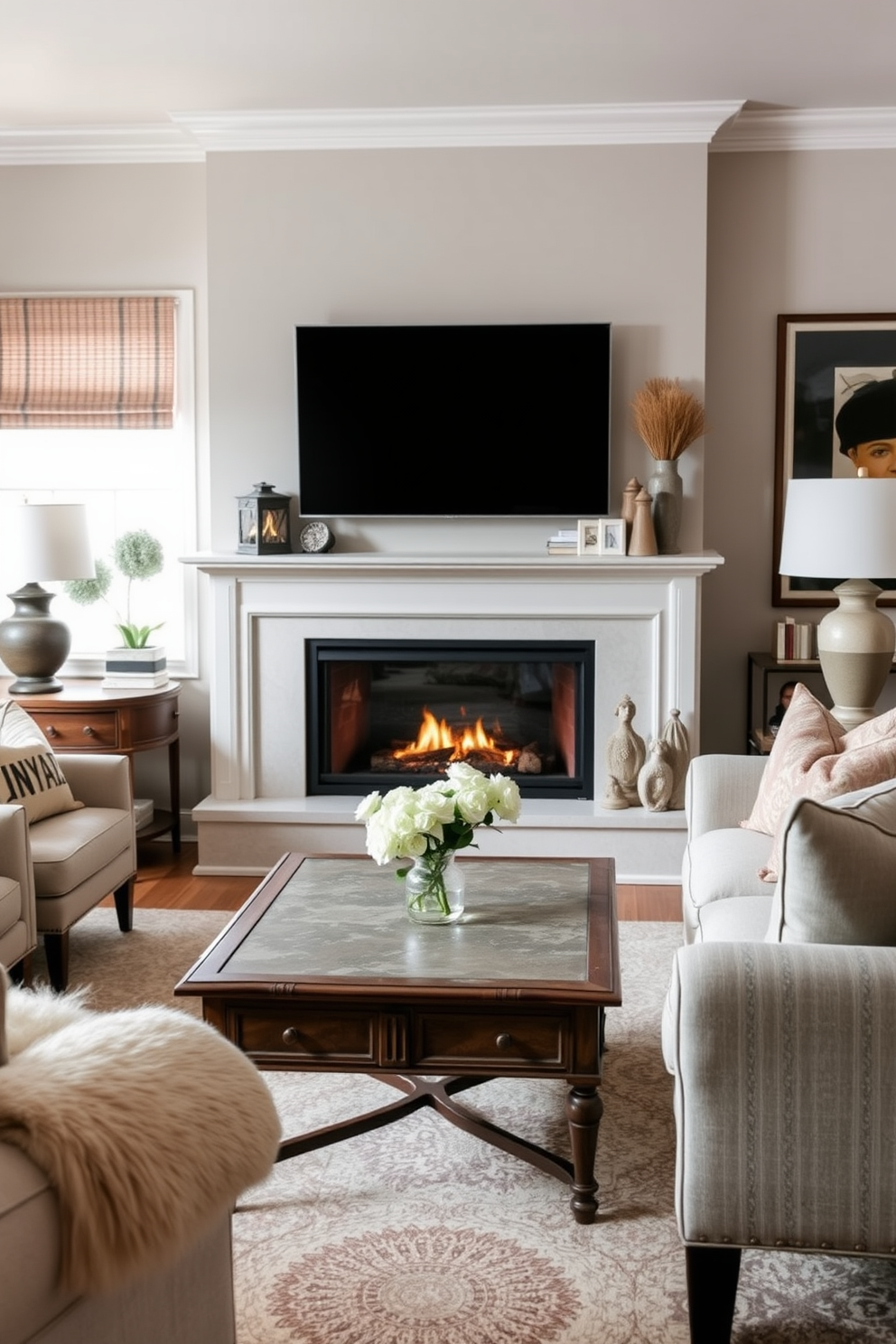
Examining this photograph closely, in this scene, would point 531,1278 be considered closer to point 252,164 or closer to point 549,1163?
point 549,1163

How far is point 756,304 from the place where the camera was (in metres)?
5.02

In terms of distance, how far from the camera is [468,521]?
495 cm

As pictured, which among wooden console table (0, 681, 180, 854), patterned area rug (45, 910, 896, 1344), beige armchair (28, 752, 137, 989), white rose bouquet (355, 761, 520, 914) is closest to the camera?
patterned area rug (45, 910, 896, 1344)

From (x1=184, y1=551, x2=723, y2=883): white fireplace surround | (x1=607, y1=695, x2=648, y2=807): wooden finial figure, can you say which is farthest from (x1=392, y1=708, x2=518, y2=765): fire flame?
(x1=607, y1=695, x2=648, y2=807): wooden finial figure

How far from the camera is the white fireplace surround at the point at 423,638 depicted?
475cm

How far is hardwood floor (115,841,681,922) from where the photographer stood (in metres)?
4.47

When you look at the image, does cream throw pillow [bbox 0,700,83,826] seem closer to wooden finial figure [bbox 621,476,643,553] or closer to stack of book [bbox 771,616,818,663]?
wooden finial figure [bbox 621,476,643,553]

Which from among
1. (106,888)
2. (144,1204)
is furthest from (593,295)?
(144,1204)

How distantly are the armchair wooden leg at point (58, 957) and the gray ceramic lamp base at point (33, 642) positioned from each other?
1.43 m

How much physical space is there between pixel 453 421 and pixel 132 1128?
145 inches

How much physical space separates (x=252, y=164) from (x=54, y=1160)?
13.7 feet

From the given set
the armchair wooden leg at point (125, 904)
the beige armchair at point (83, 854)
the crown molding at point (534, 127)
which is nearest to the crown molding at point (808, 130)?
the crown molding at point (534, 127)

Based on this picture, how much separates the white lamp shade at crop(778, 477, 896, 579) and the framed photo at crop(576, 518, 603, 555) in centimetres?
119

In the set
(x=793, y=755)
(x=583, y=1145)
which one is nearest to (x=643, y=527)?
(x=793, y=755)
